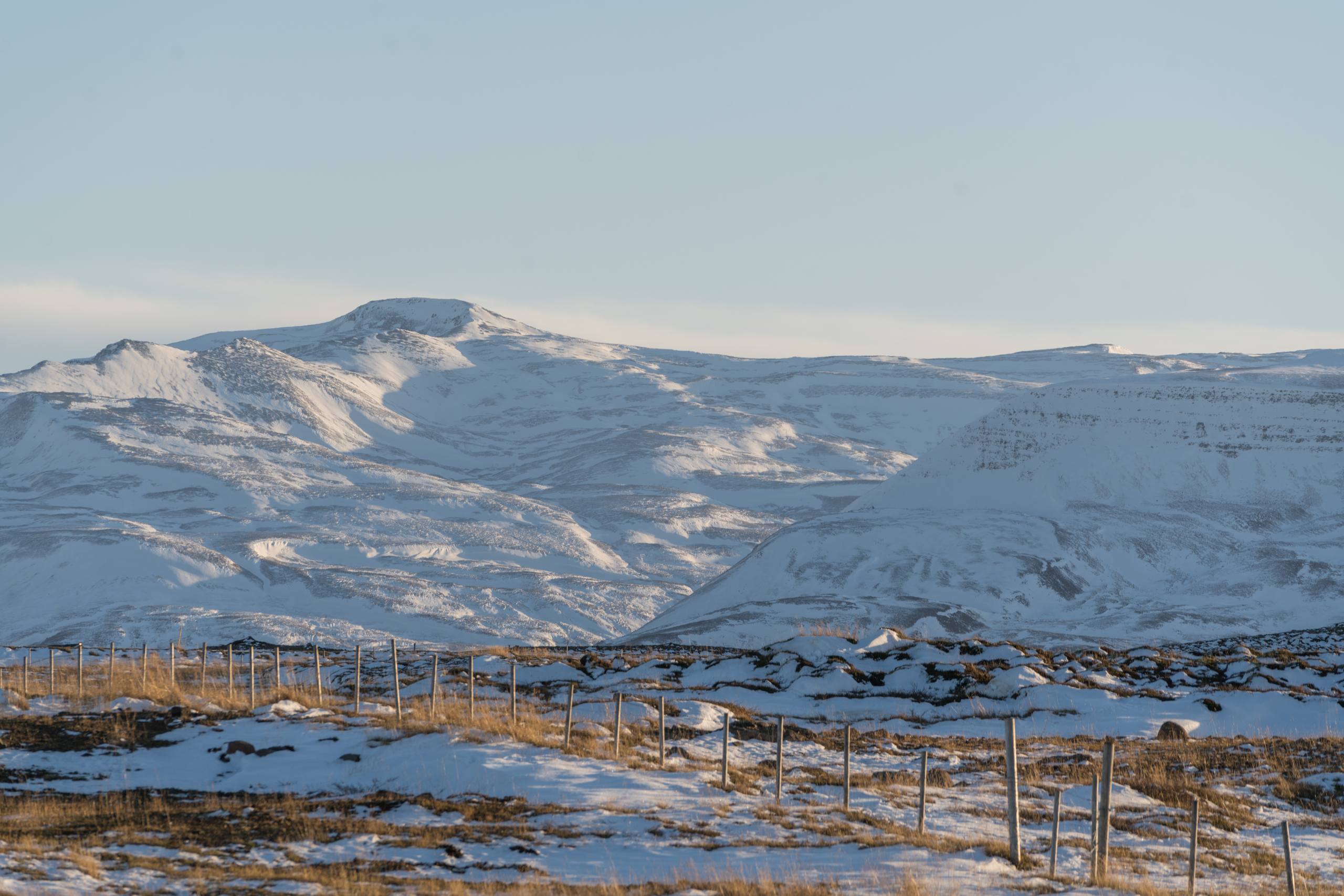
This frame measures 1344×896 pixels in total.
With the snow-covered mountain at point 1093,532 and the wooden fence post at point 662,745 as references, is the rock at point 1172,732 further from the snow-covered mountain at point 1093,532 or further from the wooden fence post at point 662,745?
the snow-covered mountain at point 1093,532

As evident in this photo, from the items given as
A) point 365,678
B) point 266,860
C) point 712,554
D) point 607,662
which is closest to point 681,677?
point 607,662

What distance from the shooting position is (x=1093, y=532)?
101 metres

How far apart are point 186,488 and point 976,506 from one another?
110742 millimetres

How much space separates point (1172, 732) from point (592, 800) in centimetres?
1705

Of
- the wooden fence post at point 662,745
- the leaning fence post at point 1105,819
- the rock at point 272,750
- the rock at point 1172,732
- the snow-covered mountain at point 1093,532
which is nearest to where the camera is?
the leaning fence post at point 1105,819

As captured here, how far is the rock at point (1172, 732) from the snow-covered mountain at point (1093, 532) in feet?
139

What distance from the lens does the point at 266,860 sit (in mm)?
16438

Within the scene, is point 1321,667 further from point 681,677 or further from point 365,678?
point 365,678

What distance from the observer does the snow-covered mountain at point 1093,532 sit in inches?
3236

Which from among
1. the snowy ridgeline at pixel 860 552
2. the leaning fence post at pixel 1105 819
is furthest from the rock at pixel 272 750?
the snowy ridgeline at pixel 860 552

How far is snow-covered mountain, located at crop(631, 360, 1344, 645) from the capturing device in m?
82.2

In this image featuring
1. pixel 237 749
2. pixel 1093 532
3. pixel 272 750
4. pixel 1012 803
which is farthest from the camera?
pixel 1093 532

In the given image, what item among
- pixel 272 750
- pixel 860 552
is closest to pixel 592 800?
pixel 272 750

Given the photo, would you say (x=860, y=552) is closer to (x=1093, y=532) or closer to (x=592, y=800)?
(x=1093, y=532)
